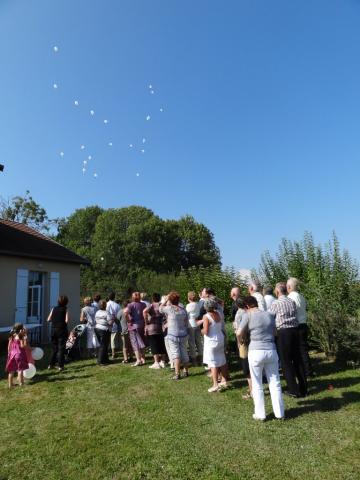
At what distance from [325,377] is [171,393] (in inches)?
115

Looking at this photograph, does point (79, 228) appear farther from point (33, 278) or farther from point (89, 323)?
point (89, 323)

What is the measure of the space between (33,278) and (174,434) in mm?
10989

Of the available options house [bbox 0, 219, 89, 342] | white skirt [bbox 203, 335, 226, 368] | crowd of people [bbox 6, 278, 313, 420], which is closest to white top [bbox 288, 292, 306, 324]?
crowd of people [bbox 6, 278, 313, 420]

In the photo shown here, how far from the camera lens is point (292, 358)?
580 cm

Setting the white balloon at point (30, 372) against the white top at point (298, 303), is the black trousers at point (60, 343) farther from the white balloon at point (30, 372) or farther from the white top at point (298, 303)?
the white top at point (298, 303)

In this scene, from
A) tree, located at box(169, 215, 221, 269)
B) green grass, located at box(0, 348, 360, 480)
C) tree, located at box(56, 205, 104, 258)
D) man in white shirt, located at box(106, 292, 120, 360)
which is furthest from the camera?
tree, located at box(169, 215, 221, 269)

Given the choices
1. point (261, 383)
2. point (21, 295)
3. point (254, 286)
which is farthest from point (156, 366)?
point (21, 295)

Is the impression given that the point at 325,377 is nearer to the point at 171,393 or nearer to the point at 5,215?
the point at 171,393

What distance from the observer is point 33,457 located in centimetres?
429

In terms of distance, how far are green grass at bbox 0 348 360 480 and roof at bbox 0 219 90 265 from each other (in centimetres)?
698

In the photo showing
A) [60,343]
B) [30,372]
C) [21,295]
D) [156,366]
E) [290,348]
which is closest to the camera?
[290,348]

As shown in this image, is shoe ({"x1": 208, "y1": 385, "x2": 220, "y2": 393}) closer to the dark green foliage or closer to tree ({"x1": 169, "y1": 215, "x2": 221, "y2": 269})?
the dark green foliage

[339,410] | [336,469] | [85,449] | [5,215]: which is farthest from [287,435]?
[5,215]

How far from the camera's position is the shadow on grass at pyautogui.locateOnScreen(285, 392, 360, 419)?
518cm
